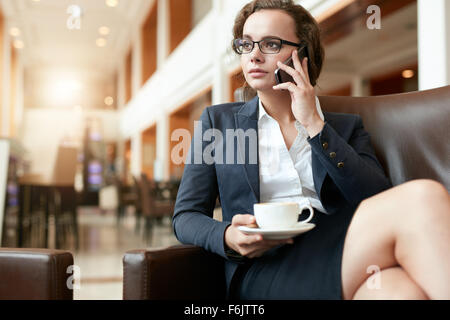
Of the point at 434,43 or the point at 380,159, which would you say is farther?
the point at 434,43

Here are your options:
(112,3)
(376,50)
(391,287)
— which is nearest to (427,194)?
(391,287)

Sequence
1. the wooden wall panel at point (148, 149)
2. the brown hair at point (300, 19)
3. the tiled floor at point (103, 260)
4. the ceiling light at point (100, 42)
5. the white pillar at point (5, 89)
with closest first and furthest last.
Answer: the brown hair at point (300, 19) → the tiled floor at point (103, 260) → the white pillar at point (5, 89) → the wooden wall panel at point (148, 149) → the ceiling light at point (100, 42)

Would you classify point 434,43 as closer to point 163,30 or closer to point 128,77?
point 163,30

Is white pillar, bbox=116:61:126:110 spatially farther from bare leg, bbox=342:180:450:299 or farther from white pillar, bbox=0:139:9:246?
bare leg, bbox=342:180:450:299

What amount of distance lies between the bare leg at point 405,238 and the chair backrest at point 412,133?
48cm

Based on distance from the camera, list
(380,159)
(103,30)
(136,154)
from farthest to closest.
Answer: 1. (136,154)
2. (103,30)
3. (380,159)

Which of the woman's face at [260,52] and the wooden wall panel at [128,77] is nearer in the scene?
the woman's face at [260,52]

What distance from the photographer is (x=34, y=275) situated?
1092mm

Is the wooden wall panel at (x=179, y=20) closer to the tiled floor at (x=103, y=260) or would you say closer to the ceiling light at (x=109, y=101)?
the tiled floor at (x=103, y=260)

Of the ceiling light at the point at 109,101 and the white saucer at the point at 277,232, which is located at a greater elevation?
the ceiling light at the point at 109,101

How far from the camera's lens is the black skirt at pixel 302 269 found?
105 cm

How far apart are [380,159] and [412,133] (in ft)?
0.44

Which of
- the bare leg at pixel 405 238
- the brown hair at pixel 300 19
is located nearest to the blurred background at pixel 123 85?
the brown hair at pixel 300 19
